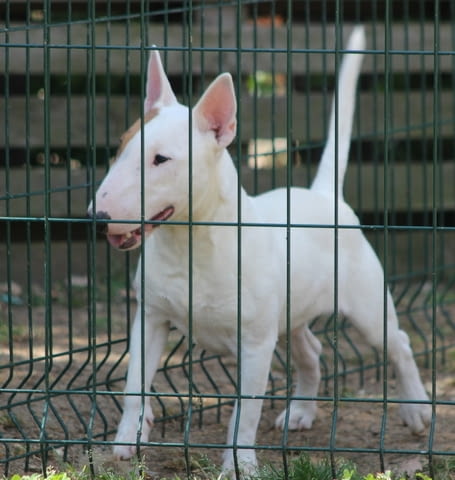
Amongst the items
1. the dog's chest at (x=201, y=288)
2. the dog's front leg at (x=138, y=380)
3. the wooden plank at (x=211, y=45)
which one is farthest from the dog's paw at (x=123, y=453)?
the wooden plank at (x=211, y=45)

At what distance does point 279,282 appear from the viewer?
3.92 m

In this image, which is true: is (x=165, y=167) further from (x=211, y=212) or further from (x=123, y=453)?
(x=123, y=453)

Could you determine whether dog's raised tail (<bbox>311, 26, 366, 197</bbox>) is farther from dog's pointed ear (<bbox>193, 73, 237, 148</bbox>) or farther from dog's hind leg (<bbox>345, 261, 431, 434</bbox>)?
dog's pointed ear (<bbox>193, 73, 237, 148</bbox>)

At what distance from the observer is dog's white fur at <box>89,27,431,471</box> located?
356cm

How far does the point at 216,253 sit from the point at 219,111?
51 centimetres

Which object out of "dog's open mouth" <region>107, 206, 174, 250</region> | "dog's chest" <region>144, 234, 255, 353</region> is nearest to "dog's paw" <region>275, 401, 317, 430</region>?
"dog's chest" <region>144, 234, 255, 353</region>

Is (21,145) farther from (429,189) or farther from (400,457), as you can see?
(400,457)

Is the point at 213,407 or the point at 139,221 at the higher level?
the point at 139,221

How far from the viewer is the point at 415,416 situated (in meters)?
4.45

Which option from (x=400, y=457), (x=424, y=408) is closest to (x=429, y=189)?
(x=424, y=408)

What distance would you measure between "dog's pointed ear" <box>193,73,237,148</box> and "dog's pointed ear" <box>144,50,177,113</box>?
9.5 inches

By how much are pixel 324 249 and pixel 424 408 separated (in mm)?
852

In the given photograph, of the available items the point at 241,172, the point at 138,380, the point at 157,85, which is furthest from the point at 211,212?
the point at 241,172

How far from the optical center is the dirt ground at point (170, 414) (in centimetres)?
346
